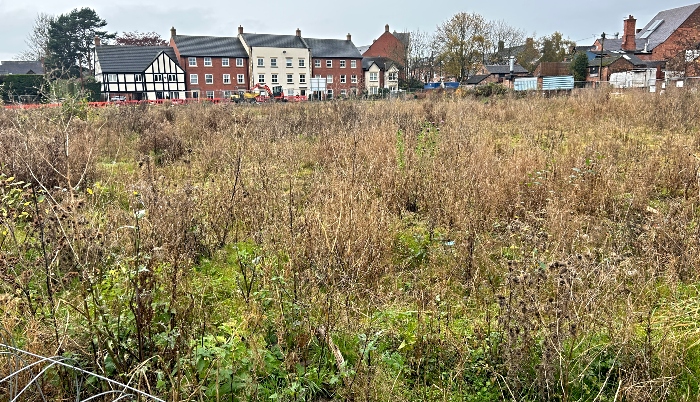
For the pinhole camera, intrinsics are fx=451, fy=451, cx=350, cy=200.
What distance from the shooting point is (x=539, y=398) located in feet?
8.70

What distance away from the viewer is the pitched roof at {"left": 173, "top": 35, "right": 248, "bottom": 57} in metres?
47.3

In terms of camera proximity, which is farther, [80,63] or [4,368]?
[80,63]

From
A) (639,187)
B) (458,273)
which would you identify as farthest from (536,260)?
(639,187)

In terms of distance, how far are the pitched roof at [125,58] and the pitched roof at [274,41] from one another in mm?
10397

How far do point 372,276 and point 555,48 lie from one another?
204 feet

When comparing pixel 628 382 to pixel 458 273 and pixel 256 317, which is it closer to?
pixel 458 273

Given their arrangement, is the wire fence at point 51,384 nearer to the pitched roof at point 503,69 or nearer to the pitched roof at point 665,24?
the pitched roof at point 503,69

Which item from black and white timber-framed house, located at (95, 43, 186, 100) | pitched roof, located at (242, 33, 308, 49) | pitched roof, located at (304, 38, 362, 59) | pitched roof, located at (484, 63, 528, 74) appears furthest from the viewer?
pitched roof, located at (304, 38, 362, 59)

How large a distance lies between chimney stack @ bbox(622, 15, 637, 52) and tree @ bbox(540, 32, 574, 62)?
6703mm

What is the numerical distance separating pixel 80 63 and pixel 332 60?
29335mm

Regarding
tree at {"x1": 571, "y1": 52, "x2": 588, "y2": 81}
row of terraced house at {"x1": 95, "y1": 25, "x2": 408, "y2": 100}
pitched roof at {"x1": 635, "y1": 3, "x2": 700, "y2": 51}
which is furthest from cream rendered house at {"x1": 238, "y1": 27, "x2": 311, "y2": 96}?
pitched roof at {"x1": 635, "y1": 3, "x2": 700, "y2": 51}

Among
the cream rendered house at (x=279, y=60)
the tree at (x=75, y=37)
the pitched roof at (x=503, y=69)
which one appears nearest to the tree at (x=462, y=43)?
the pitched roof at (x=503, y=69)

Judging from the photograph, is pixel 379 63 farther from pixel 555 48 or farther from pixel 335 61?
pixel 555 48

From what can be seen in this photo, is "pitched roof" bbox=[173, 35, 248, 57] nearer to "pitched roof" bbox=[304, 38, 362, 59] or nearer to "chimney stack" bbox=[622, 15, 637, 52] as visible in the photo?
"pitched roof" bbox=[304, 38, 362, 59]
